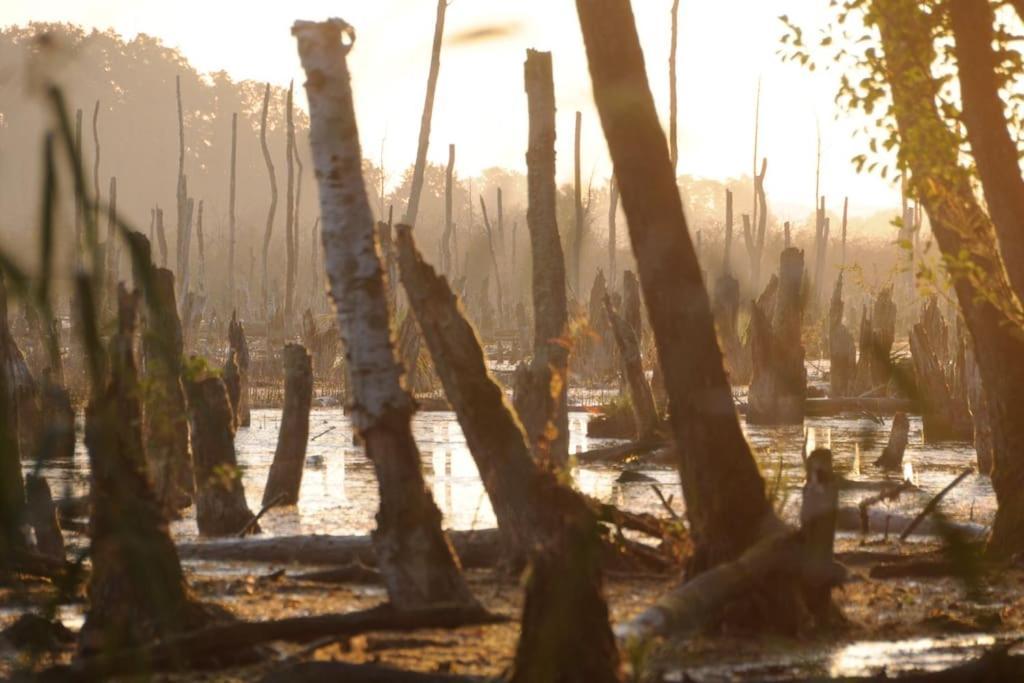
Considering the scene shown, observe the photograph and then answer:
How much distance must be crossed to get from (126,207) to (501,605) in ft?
282

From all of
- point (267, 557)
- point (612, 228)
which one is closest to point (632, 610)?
point (267, 557)

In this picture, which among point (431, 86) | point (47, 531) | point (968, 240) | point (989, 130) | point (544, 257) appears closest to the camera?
point (989, 130)

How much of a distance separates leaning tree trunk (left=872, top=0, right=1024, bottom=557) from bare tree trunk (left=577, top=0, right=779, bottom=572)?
185 centimetres

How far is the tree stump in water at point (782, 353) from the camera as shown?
872 inches

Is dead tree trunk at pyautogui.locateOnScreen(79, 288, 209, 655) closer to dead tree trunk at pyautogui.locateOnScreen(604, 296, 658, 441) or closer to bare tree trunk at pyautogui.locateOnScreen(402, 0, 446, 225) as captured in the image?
dead tree trunk at pyautogui.locateOnScreen(604, 296, 658, 441)

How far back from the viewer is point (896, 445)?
15602 mm

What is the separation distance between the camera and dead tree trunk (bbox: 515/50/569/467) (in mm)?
11750

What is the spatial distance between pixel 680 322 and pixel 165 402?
86.1 inches

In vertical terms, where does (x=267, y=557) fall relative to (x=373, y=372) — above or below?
below

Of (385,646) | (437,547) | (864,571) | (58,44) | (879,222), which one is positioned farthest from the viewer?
(879,222)

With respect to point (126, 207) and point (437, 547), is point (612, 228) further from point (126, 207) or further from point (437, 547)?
point (126, 207)

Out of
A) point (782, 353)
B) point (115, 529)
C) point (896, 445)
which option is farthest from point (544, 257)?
point (782, 353)

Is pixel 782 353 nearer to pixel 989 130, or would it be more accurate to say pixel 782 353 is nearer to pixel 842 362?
pixel 842 362

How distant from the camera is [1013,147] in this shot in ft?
27.2
